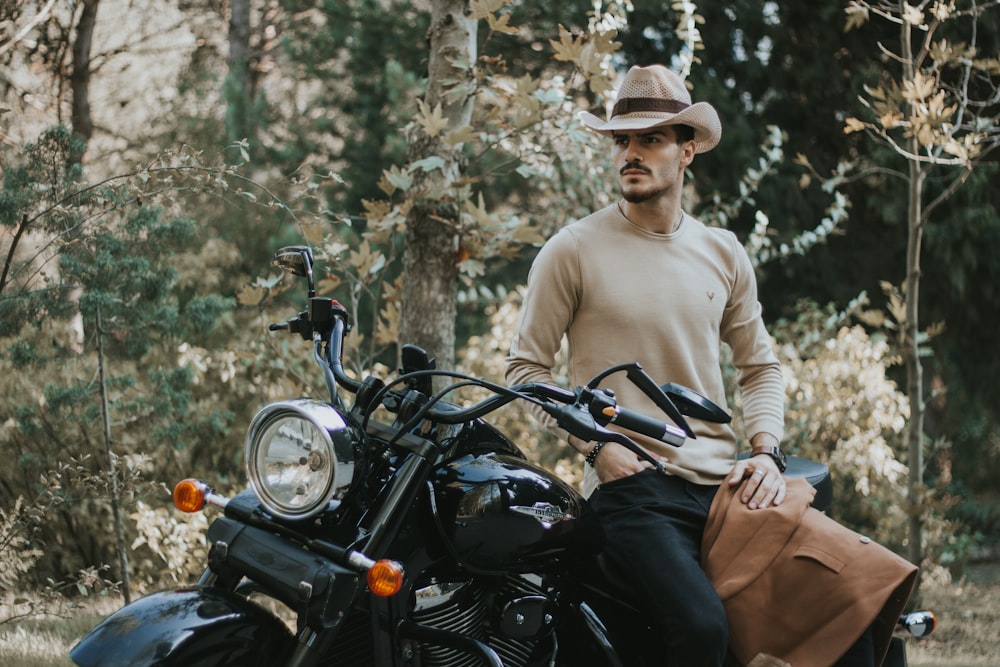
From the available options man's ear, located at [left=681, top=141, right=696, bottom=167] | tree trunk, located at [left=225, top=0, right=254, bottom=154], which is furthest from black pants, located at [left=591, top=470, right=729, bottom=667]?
tree trunk, located at [left=225, top=0, right=254, bottom=154]

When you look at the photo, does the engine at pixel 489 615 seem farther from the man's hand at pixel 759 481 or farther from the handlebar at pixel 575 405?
the man's hand at pixel 759 481

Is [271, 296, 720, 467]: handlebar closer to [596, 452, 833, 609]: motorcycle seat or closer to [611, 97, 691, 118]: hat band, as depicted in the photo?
[596, 452, 833, 609]: motorcycle seat

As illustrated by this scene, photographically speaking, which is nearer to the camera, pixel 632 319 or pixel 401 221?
pixel 632 319

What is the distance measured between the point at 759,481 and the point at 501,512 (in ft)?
2.85

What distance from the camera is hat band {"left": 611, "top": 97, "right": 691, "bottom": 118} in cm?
287

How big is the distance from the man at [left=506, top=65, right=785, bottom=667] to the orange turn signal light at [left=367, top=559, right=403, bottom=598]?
81cm

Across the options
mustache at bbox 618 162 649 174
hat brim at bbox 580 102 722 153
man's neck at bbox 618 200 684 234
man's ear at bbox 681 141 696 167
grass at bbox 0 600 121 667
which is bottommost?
grass at bbox 0 600 121 667

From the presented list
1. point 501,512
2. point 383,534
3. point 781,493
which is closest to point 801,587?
point 781,493

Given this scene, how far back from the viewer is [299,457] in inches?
75.1

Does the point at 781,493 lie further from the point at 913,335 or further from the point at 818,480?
the point at 913,335

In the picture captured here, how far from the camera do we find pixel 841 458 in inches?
287

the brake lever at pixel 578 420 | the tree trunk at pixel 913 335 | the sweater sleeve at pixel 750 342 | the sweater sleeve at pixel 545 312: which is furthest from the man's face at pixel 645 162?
the tree trunk at pixel 913 335

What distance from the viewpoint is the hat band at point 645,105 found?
113 inches

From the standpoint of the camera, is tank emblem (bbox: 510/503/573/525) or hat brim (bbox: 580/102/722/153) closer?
tank emblem (bbox: 510/503/573/525)
